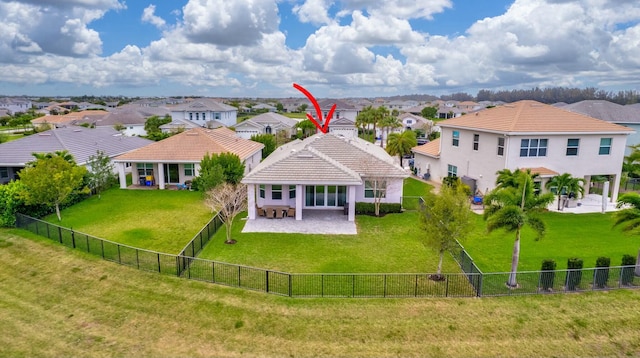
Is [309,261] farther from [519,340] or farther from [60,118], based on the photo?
[60,118]

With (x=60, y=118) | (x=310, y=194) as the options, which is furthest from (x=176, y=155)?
(x=60, y=118)

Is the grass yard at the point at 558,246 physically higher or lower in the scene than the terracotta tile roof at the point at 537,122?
lower

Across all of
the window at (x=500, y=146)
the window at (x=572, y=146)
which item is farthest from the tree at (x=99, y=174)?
the window at (x=572, y=146)

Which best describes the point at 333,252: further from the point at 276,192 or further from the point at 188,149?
the point at 188,149

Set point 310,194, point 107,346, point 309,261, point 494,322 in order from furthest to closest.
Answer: point 310,194 → point 309,261 → point 494,322 → point 107,346

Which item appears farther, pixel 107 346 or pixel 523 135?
pixel 523 135

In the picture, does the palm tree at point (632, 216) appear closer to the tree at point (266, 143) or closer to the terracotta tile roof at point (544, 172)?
the terracotta tile roof at point (544, 172)

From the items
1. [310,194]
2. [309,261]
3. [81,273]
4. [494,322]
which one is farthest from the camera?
[310,194]
